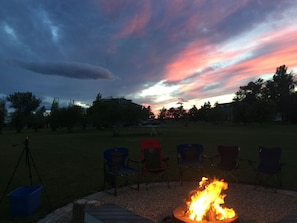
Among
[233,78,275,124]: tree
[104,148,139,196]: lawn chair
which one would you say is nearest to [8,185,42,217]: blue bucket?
[104,148,139,196]: lawn chair

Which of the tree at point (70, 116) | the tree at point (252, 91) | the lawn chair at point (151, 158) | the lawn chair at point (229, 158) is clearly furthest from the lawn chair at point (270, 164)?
the tree at point (252, 91)

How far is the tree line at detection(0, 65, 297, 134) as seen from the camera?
2700 centimetres

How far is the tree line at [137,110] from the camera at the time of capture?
27.0 meters

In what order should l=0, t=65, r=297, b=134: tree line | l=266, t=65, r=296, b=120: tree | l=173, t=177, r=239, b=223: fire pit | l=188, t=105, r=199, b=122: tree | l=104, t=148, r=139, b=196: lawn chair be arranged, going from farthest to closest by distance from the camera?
l=188, t=105, r=199, b=122: tree, l=266, t=65, r=296, b=120: tree, l=0, t=65, r=297, b=134: tree line, l=104, t=148, r=139, b=196: lawn chair, l=173, t=177, r=239, b=223: fire pit

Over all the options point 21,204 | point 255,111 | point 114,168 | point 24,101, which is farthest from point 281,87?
point 24,101

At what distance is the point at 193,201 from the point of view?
162 inches

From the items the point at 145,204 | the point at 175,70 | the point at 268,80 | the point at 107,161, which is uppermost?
the point at 268,80

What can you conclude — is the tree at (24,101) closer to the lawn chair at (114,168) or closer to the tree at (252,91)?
the tree at (252,91)

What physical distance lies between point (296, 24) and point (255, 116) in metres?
42.3

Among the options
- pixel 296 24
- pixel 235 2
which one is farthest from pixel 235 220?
pixel 296 24

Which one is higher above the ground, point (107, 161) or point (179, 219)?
point (107, 161)

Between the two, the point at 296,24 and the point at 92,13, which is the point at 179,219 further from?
the point at 296,24

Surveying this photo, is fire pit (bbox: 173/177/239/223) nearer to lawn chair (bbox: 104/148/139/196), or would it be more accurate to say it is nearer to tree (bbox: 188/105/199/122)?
lawn chair (bbox: 104/148/139/196)

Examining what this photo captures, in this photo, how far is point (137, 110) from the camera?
2683 cm
